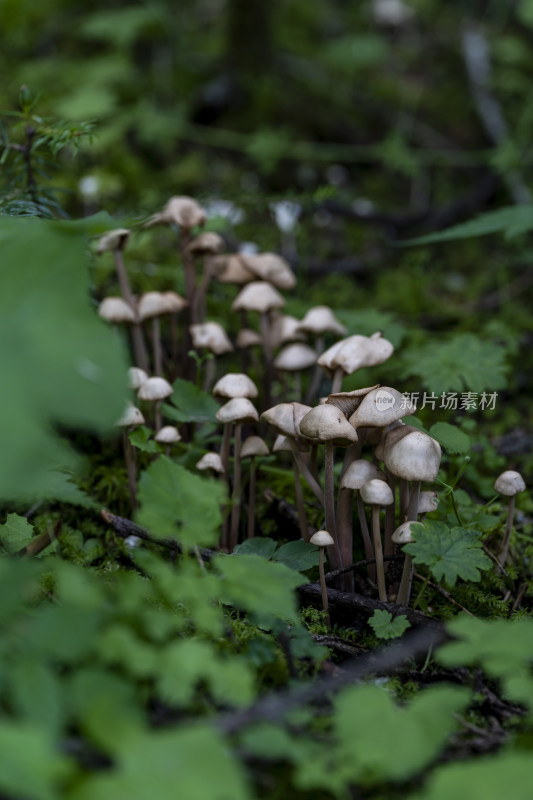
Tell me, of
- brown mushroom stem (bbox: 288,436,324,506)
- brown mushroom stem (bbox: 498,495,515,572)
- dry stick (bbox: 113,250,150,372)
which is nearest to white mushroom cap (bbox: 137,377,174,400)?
dry stick (bbox: 113,250,150,372)

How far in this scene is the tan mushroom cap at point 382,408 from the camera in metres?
2.05

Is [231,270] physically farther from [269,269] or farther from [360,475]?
[360,475]

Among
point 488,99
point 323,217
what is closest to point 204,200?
point 323,217

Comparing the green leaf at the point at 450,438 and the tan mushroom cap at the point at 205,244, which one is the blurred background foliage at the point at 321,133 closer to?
the tan mushroom cap at the point at 205,244

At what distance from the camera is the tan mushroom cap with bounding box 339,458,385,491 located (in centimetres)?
212

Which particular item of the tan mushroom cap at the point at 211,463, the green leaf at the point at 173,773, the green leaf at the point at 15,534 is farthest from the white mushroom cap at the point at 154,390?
the green leaf at the point at 173,773

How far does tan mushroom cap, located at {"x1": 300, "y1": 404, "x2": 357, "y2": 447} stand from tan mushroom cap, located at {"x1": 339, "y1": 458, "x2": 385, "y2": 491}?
112 mm

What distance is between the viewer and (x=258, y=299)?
3.11 meters

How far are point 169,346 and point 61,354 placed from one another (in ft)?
7.77

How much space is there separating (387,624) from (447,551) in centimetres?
28

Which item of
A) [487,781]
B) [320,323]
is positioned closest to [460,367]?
[320,323]

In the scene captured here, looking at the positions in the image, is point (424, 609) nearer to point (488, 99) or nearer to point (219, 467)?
point (219, 467)

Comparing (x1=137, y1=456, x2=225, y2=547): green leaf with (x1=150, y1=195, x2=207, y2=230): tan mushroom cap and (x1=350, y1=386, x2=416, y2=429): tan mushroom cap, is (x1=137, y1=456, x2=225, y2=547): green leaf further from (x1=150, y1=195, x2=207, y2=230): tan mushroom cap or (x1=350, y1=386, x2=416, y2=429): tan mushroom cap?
(x1=150, y1=195, x2=207, y2=230): tan mushroom cap

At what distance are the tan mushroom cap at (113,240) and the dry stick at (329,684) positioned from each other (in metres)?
1.91
